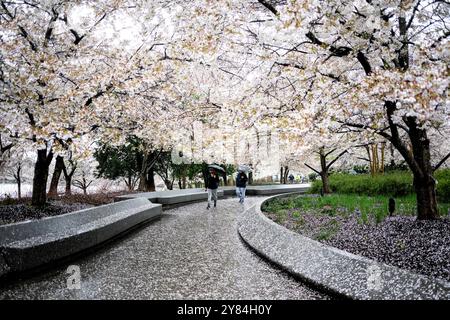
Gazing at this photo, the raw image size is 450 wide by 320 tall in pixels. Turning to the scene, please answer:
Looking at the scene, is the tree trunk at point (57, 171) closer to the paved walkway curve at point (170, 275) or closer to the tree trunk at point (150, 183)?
the paved walkway curve at point (170, 275)

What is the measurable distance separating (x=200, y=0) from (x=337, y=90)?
3.55 m

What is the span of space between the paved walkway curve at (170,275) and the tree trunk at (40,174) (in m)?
4.16

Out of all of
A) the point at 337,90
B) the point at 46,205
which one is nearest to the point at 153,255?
the point at 337,90

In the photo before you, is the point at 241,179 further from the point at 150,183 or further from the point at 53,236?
the point at 53,236

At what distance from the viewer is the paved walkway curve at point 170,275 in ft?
15.1

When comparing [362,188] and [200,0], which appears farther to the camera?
[362,188]

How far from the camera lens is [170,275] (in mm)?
5477

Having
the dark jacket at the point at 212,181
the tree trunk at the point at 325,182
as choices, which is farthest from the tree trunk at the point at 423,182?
the tree trunk at the point at 325,182

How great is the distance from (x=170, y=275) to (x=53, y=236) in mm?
2526

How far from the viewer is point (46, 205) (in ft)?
35.9

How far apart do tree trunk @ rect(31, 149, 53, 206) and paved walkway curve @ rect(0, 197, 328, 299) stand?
416cm

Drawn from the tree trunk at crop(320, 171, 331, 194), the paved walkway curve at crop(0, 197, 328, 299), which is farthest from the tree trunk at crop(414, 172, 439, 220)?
the tree trunk at crop(320, 171, 331, 194)

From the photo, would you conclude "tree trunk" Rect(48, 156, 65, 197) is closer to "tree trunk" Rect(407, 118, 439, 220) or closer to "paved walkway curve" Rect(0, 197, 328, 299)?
"paved walkway curve" Rect(0, 197, 328, 299)
